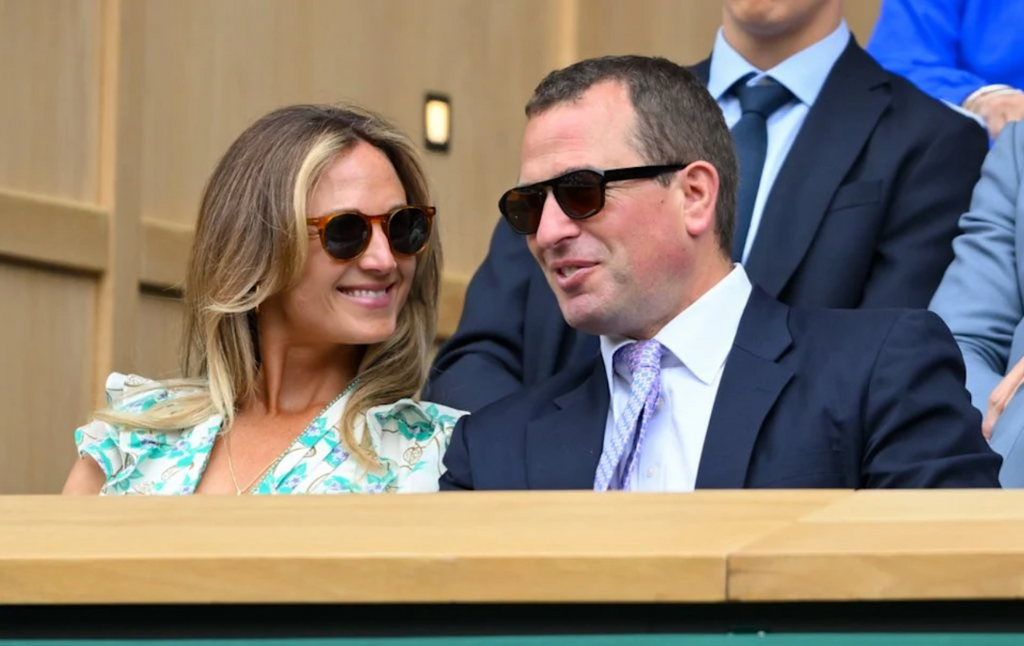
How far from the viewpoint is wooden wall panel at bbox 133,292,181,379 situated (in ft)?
13.1

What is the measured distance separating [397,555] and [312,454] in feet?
4.32

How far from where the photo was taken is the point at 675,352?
2451mm

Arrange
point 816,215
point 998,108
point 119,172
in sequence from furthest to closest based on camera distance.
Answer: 1. point 119,172
2. point 998,108
3. point 816,215

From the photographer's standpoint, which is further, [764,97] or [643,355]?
[764,97]

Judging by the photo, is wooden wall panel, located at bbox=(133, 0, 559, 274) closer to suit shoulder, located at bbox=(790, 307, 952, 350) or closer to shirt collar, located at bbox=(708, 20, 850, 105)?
shirt collar, located at bbox=(708, 20, 850, 105)

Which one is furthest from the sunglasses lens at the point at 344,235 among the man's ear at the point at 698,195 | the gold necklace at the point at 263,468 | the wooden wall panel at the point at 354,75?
the wooden wall panel at the point at 354,75

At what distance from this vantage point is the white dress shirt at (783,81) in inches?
123

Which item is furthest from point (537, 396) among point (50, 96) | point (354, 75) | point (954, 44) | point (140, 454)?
point (354, 75)

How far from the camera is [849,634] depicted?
1.35 meters

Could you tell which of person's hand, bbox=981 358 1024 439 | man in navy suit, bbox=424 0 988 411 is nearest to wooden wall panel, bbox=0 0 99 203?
man in navy suit, bbox=424 0 988 411

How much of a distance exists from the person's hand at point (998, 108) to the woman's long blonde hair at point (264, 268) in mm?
1024

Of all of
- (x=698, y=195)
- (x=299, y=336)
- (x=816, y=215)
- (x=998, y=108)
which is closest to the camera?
(x=698, y=195)

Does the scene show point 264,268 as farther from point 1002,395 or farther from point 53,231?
point 53,231

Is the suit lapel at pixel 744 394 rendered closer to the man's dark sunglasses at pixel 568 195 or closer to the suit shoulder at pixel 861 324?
the suit shoulder at pixel 861 324
